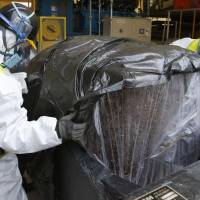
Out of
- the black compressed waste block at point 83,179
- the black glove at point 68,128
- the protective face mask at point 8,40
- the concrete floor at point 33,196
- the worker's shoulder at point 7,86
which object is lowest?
the concrete floor at point 33,196

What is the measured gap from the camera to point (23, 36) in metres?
1.22

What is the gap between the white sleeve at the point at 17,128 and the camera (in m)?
1.01

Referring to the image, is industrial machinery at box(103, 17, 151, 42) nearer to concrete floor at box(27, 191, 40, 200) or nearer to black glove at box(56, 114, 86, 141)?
concrete floor at box(27, 191, 40, 200)

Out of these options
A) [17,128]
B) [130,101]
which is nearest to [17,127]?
[17,128]

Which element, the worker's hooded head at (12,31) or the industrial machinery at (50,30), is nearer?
the worker's hooded head at (12,31)

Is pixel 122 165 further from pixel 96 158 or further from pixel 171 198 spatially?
pixel 171 198

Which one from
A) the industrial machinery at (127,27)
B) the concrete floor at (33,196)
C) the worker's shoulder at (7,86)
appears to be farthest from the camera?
the industrial machinery at (127,27)

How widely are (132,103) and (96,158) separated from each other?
0.27 m

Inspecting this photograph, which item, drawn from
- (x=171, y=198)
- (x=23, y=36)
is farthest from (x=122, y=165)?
(x=23, y=36)

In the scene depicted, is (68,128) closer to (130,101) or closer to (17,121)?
(17,121)

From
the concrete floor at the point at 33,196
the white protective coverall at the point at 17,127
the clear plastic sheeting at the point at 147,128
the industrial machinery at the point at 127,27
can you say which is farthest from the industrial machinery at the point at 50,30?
the white protective coverall at the point at 17,127

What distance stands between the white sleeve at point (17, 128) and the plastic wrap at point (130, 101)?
12 cm

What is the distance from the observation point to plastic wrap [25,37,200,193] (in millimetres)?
1114

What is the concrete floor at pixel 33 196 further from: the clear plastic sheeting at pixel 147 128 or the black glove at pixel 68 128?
the black glove at pixel 68 128
